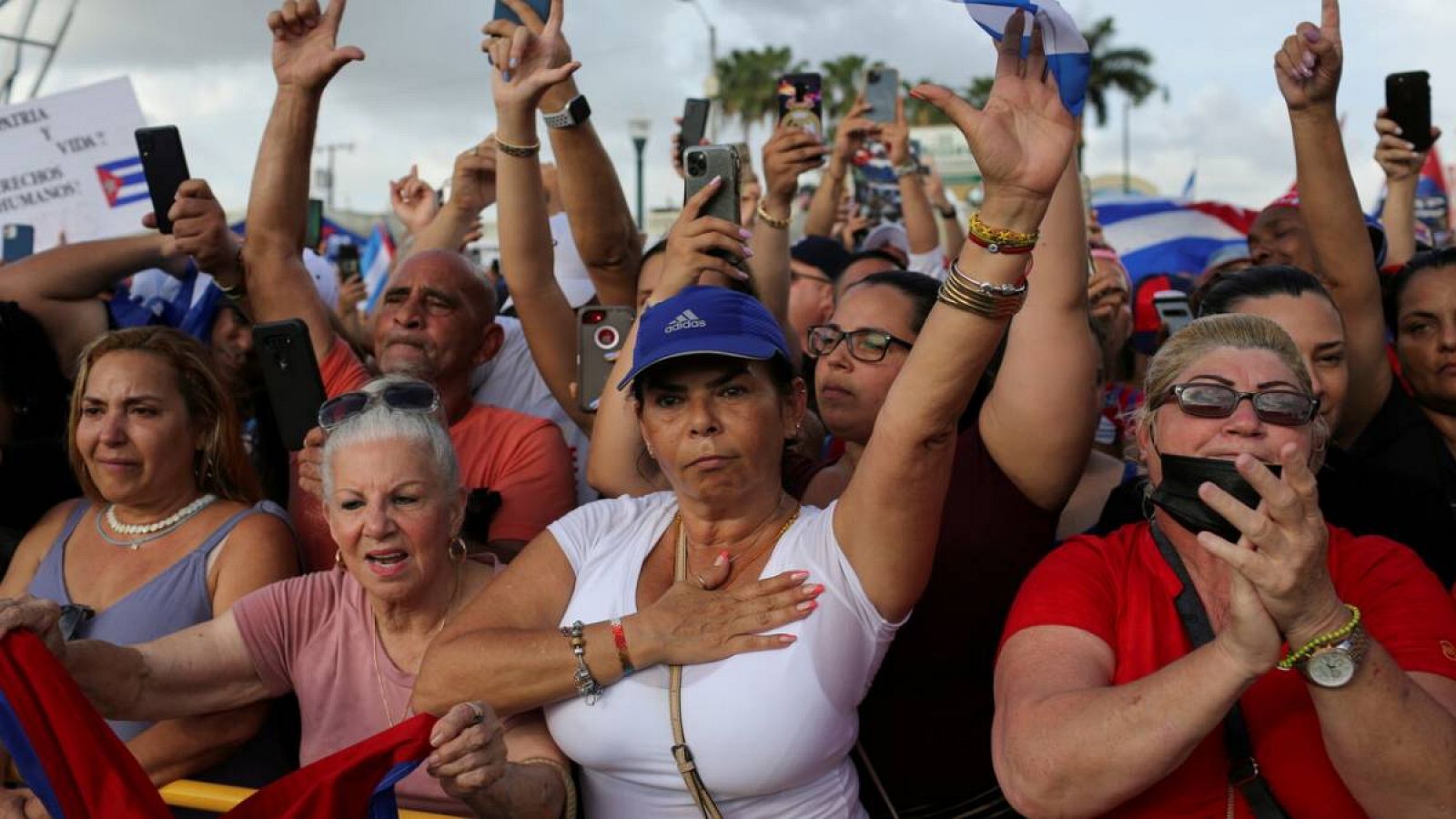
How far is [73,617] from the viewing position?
10.0 feet

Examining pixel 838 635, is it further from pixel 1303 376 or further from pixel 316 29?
Result: pixel 316 29

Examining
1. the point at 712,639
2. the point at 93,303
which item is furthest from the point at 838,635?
the point at 93,303

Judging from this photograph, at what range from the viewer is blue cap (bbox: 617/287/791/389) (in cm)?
254

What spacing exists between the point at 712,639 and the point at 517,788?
1.55 ft

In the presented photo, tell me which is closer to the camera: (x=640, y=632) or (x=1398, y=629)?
(x=1398, y=629)

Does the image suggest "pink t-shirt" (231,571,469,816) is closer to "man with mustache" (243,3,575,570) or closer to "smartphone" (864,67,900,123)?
"man with mustache" (243,3,575,570)

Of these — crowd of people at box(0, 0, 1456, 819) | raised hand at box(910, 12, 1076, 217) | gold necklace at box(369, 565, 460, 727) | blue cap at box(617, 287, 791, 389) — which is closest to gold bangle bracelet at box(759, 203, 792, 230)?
crowd of people at box(0, 0, 1456, 819)

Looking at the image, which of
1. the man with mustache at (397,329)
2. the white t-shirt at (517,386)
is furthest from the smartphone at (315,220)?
the man with mustache at (397,329)

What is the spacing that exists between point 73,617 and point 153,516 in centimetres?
35

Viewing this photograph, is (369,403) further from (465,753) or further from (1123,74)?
(1123,74)

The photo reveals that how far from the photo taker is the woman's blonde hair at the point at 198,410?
337 centimetres

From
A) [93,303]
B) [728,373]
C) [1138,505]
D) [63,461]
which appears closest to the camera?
[728,373]

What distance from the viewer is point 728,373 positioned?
2609 millimetres

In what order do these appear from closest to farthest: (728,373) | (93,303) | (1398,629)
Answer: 1. (1398,629)
2. (728,373)
3. (93,303)
